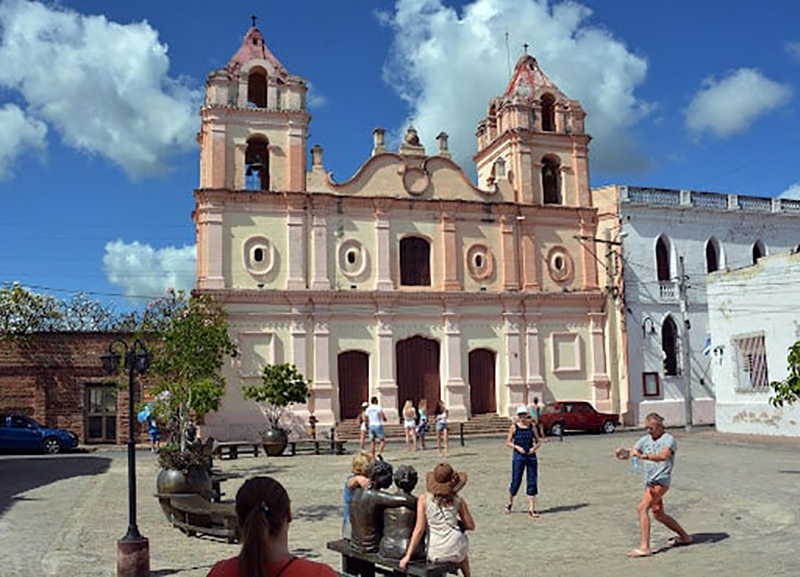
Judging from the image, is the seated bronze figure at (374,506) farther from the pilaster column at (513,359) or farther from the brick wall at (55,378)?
the pilaster column at (513,359)

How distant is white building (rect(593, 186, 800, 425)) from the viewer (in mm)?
32750

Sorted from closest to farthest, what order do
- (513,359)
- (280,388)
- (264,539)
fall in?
(264,539) → (280,388) → (513,359)

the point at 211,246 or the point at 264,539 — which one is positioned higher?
the point at 211,246

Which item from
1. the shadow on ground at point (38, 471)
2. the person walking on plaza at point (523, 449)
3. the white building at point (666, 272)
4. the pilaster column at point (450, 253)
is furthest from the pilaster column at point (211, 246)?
the person walking on plaza at point (523, 449)

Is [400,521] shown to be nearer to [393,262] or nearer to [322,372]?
[322,372]

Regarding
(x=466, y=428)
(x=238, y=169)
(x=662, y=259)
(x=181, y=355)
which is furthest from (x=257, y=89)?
(x=662, y=259)

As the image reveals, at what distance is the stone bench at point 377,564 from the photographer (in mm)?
6371

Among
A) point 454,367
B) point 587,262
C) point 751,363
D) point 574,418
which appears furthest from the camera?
point 587,262

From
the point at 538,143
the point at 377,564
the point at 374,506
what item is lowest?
the point at 377,564

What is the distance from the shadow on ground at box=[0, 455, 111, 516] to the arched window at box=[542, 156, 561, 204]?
69.0ft

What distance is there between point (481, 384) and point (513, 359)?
1613mm

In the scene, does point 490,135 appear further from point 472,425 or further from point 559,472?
point 559,472

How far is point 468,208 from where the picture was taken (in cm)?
3228

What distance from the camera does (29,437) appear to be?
25.4 metres
